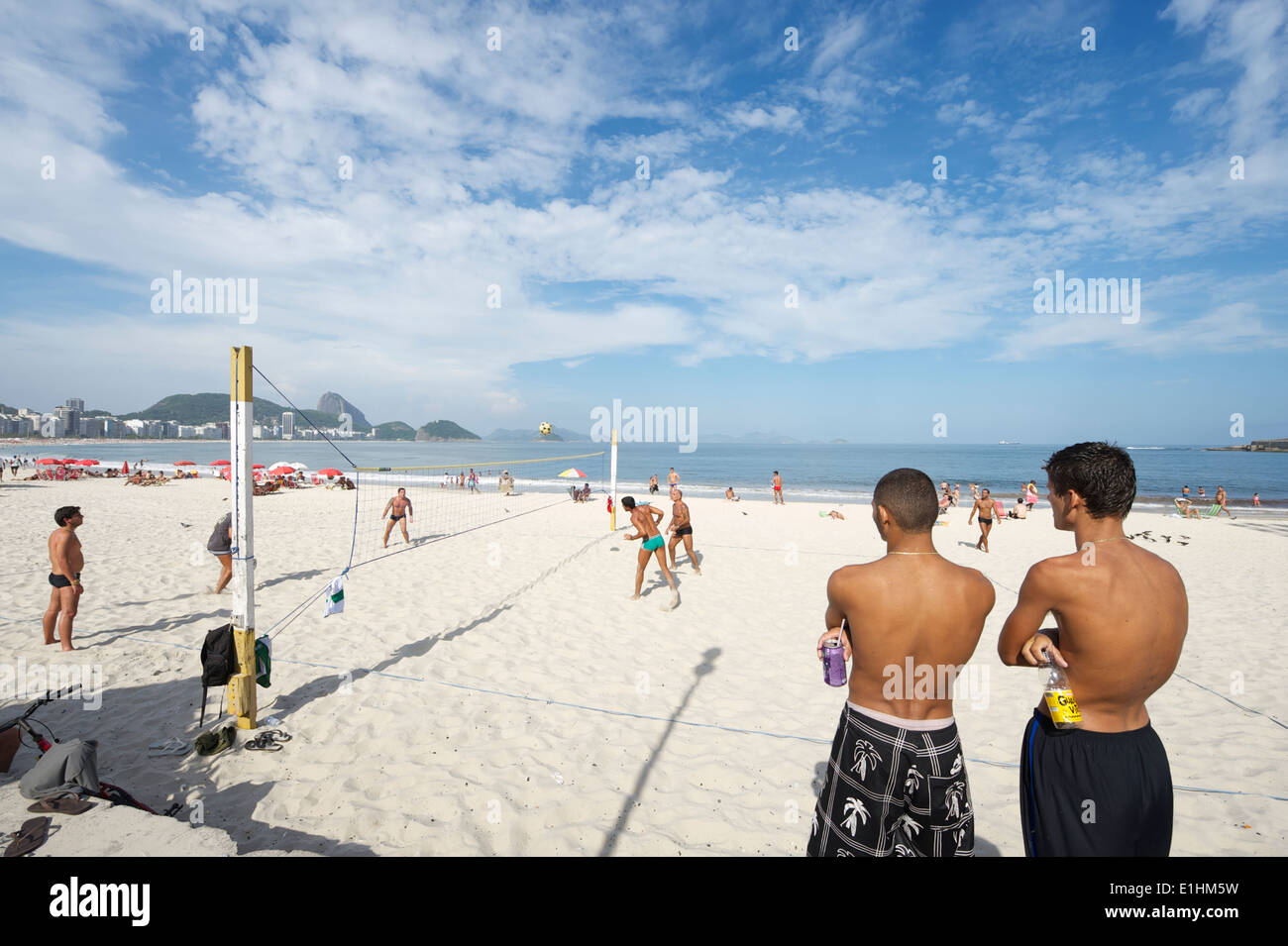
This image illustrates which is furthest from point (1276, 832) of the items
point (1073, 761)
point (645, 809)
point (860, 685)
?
point (645, 809)

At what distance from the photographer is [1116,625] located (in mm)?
1858

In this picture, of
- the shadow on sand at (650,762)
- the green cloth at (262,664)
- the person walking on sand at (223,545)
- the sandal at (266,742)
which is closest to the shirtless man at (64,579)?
the person walking on sand at (223,545)

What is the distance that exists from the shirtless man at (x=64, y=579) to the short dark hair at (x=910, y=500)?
7304 millimetres

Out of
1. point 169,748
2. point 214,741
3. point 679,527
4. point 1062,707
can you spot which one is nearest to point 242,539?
point 214,741

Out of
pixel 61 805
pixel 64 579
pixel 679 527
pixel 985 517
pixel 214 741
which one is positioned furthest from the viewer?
pixel 985 517

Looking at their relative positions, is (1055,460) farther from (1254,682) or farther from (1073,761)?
(1254,682)

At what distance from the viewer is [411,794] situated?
348cm

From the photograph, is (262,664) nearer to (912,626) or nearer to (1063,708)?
(912,626)

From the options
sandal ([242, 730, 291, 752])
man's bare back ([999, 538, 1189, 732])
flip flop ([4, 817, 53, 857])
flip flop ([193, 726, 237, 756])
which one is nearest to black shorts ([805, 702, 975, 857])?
man's bare back ([999, 538, 1189, 732])

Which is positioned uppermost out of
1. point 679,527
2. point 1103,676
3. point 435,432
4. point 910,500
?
point 435,432

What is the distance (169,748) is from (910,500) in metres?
5.00

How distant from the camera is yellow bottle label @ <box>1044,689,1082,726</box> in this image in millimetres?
1868

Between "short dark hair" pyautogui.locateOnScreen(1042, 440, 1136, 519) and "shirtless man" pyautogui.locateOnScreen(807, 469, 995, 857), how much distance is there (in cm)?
47
